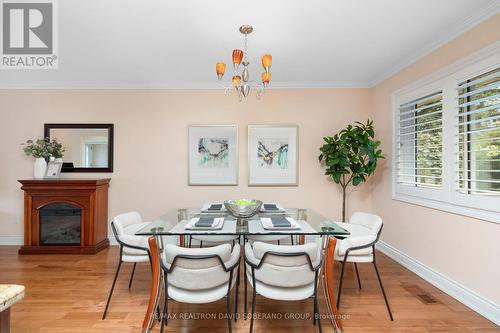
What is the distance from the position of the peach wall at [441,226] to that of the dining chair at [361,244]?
79 centimetres

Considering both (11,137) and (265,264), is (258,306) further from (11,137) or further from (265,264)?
(11,137)

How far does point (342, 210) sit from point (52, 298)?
373 centimetres

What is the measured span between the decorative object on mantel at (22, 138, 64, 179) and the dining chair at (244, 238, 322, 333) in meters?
3.69

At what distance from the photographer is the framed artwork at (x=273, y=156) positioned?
4039 mm

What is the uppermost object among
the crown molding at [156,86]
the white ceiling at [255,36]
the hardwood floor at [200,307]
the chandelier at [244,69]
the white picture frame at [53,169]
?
the white ceiling at [255,36]

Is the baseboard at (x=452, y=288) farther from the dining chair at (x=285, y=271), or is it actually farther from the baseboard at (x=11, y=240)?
the baseboard at (x=11, y=240)

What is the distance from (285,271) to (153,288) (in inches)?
41.2

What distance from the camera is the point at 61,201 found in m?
3.64

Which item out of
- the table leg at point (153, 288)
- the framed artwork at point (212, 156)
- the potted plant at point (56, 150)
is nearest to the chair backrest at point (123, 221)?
the table leg at point (153, 288)

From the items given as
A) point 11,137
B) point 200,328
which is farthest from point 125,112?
point 200,328

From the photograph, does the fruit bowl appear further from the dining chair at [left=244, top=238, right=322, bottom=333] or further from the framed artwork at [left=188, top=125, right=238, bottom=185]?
the framed artwork at [left=188, top=125, right=238, bottom=185]

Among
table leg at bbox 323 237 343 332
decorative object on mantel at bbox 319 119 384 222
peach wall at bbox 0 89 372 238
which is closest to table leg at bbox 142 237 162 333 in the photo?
table leg at bbox 323 237 343 332

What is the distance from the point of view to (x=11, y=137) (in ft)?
13.2

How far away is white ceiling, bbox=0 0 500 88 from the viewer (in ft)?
7.05
